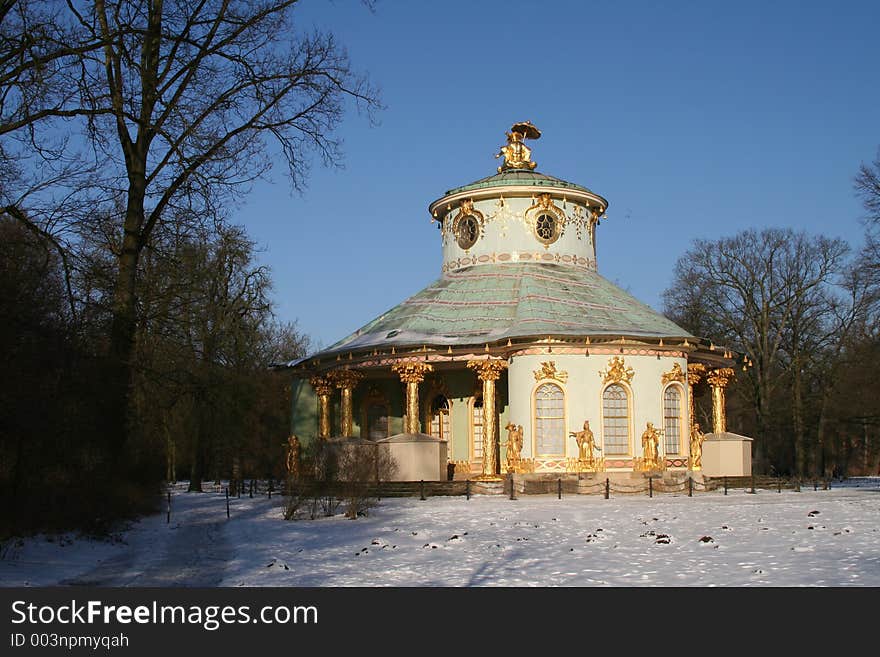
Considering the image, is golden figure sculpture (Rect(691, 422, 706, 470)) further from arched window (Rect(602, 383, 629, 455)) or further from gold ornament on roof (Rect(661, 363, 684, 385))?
arched window (Rect(602, 383, 629, 455))

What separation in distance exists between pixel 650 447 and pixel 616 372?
2298mm

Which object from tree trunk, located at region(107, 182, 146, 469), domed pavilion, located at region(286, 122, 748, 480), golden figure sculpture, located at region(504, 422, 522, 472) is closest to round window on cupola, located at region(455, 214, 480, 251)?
domed pavilion, located at region(286, 122, 748, 480)

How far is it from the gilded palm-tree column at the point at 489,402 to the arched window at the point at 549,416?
4.62ft

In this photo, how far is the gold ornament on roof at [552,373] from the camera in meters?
28.5

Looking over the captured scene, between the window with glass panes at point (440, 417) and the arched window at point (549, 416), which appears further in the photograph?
the window with glass panes at point (440, 417)

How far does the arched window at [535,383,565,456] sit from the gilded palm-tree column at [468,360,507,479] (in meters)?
1.41

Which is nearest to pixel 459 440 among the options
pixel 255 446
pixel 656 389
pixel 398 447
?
pixel 398 447

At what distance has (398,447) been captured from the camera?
28750 millimetres

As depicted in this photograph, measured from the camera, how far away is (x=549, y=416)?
28656mm

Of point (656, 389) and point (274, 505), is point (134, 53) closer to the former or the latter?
point (274, 505)

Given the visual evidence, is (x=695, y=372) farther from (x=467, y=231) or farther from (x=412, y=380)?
(x=412, y=380)

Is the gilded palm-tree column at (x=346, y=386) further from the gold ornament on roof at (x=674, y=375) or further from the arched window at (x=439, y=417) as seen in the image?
the gold ornament on roof at (x=674, y=375)

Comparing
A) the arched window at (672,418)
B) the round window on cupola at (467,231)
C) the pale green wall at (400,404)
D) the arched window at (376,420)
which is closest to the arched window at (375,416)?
the arched window at (376,420)

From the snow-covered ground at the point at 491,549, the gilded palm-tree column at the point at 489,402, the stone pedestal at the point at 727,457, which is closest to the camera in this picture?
the snow-covered ground at the point at 491,549
